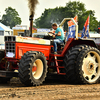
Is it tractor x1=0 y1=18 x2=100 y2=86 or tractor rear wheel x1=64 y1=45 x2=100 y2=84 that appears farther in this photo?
tractor rear wheel x1=64 y1=45 x2=100 y2=84

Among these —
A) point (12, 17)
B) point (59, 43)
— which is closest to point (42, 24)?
point (12, 17)

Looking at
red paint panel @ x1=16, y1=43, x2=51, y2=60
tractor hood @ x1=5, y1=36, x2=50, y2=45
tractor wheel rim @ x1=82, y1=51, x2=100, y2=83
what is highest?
tractor hood @ x1=5, y1=36, x2=50, y2=45

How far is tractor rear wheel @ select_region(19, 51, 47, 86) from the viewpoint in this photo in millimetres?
5938

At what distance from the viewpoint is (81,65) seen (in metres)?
7.02

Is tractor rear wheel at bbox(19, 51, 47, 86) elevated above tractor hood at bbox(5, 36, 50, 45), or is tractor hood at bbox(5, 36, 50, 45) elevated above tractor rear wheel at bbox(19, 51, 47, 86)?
tractor hood at bbox(5, 36, 50, 45)

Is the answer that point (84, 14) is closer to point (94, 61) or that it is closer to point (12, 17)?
point (12, 17)

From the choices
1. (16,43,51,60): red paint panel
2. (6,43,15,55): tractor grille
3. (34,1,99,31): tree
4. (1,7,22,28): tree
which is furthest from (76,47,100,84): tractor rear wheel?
(34,1,99,31): tree

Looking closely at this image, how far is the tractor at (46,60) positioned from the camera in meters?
6.09

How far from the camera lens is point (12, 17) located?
77188 millimetres

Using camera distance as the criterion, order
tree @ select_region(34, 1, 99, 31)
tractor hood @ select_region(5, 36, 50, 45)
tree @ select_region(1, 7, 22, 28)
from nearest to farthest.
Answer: tractor hood @ select_region(5, 36, 50, 45) < tree @ select_region(1, 7, 22, 28) < tree @ select_region(34, 1, 99, 31)

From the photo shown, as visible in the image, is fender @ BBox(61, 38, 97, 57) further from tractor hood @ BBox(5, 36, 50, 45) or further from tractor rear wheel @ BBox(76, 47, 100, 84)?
tractor hood @ BBox(5, 36, 50, 45)

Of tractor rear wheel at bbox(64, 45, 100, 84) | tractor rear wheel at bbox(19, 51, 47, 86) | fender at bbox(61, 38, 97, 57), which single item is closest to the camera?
tractor rear wheel at bbox(19, 51, 47, 86)

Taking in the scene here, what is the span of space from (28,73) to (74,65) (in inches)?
63.4

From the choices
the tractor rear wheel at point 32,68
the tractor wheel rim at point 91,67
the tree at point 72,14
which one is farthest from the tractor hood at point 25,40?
the tree at point 72,14
